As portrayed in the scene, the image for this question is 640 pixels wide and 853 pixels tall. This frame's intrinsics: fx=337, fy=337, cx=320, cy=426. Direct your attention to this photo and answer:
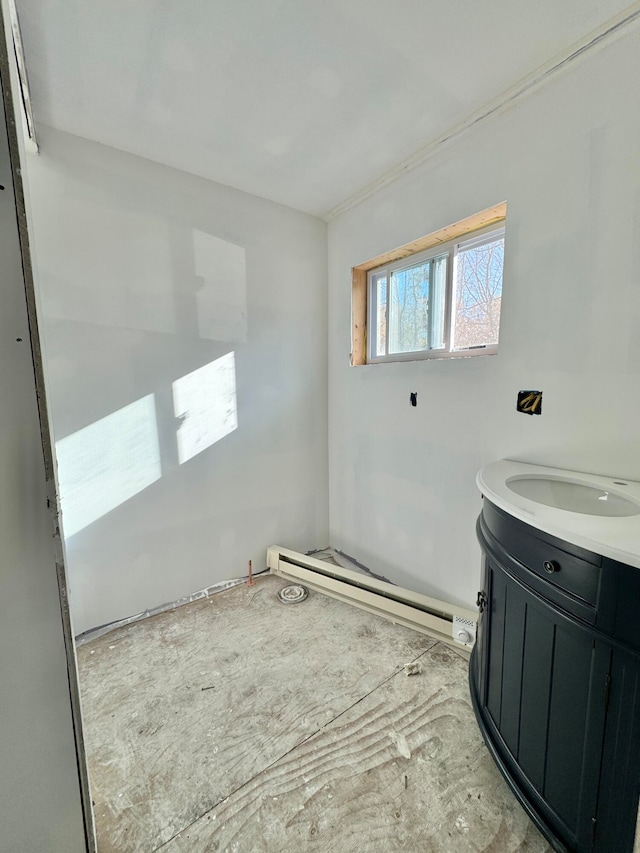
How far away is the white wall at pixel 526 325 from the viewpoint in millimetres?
1145

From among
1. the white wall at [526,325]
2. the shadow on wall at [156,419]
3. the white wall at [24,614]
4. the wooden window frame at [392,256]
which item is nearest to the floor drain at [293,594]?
the white wall at [526,325]

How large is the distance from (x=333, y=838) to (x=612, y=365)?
5.63 ft

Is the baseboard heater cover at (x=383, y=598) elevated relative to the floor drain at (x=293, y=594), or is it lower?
elevated

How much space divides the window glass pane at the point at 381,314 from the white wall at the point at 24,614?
1.93 metres

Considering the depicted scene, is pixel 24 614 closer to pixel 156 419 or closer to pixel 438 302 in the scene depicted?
pixel 156 419

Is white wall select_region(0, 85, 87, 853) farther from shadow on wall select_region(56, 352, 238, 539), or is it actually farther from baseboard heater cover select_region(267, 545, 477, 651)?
baseboard heater cover select_region(267, 545, 477, 651)

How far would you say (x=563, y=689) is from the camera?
0.84 meters

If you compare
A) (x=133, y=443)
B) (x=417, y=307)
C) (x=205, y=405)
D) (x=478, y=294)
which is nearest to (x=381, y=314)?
(x=417, y=307)

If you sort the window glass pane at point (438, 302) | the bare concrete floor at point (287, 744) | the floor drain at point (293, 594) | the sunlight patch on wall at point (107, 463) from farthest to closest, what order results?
the floor drain at point (293, 594) < the window glass pane at point (438, 302) < the sunlight patch on wall at point (107, 463) < the bare concrete floor at point (287, 744)

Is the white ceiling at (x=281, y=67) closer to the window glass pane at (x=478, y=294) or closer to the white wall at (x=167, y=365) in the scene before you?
the white wall at (x=167, y=365)

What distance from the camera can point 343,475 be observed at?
2.45m

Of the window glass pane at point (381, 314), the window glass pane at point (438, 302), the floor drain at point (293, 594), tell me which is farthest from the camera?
the window glass pane at point (381, 314)

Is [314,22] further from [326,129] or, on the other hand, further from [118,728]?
[118,728]

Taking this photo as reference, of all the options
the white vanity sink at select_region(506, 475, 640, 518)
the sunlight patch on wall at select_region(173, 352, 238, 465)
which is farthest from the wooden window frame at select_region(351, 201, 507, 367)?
the white vanity sink at select_region(506, 475, 640, 518)
